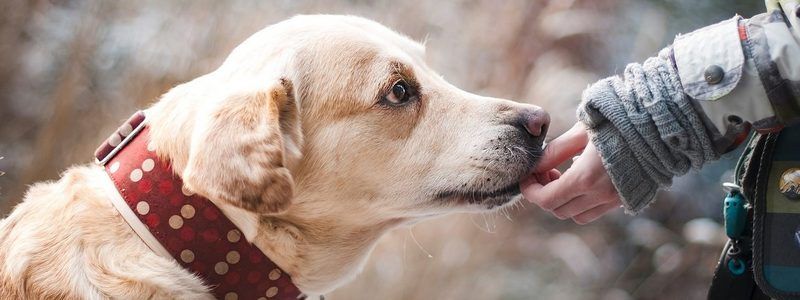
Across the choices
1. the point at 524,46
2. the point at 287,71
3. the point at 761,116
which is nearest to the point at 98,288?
the point at 287,71

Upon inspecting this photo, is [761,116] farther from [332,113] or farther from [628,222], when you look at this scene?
[628,222]

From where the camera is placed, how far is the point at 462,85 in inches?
165

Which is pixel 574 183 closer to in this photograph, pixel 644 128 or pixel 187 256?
pixel 644 128

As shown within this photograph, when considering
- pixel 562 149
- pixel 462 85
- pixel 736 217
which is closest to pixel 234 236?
pixel 562 149

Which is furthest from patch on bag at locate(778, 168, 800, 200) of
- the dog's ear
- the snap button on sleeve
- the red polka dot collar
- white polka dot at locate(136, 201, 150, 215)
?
white polka dot at locate(136, 201, 150, 215)

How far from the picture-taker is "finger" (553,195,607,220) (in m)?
2.07

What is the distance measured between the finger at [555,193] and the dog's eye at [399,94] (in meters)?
0.44

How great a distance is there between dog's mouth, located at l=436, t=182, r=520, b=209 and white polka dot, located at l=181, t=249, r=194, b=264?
68 cm

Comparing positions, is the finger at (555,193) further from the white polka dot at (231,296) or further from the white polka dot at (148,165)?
the white polka dot at (148,165)

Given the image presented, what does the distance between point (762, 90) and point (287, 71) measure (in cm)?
117

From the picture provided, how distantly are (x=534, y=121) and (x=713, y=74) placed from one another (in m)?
0.55

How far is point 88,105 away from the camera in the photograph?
4379 millimetres

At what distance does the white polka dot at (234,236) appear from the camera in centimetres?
193

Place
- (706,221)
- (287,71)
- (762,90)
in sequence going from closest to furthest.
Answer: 1. (762,90)
2. (287,71)
3. (706,221)
